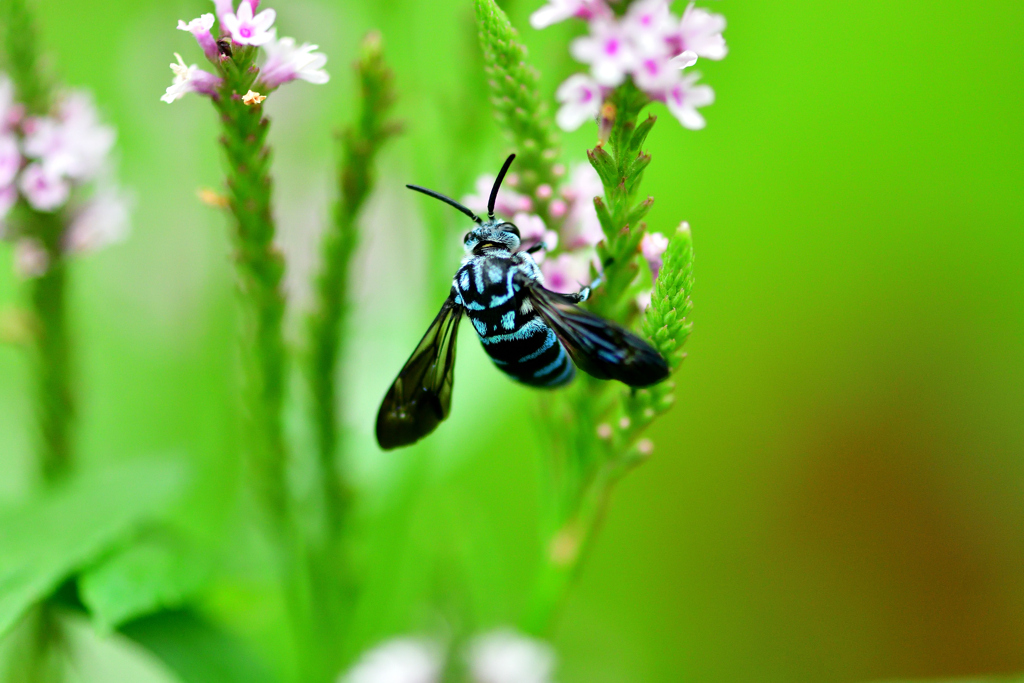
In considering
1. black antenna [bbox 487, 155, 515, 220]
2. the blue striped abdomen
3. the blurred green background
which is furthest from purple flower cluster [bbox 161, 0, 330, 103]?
the blurred green background

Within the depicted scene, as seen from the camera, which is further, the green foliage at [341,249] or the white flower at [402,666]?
the white flower at [402,666]

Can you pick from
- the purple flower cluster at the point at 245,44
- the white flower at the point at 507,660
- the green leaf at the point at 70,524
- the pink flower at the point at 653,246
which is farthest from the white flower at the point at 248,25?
the white flower at the point at 507,660

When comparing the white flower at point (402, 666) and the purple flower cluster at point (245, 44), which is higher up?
the purple flower cluster at point (245, 44)

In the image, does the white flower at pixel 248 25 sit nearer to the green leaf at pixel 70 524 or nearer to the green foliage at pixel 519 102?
the green foliage at pixel 519 102

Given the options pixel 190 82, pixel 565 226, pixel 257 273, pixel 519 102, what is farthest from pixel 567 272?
pixel 190 82

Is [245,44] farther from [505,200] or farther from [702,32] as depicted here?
[702,32]
